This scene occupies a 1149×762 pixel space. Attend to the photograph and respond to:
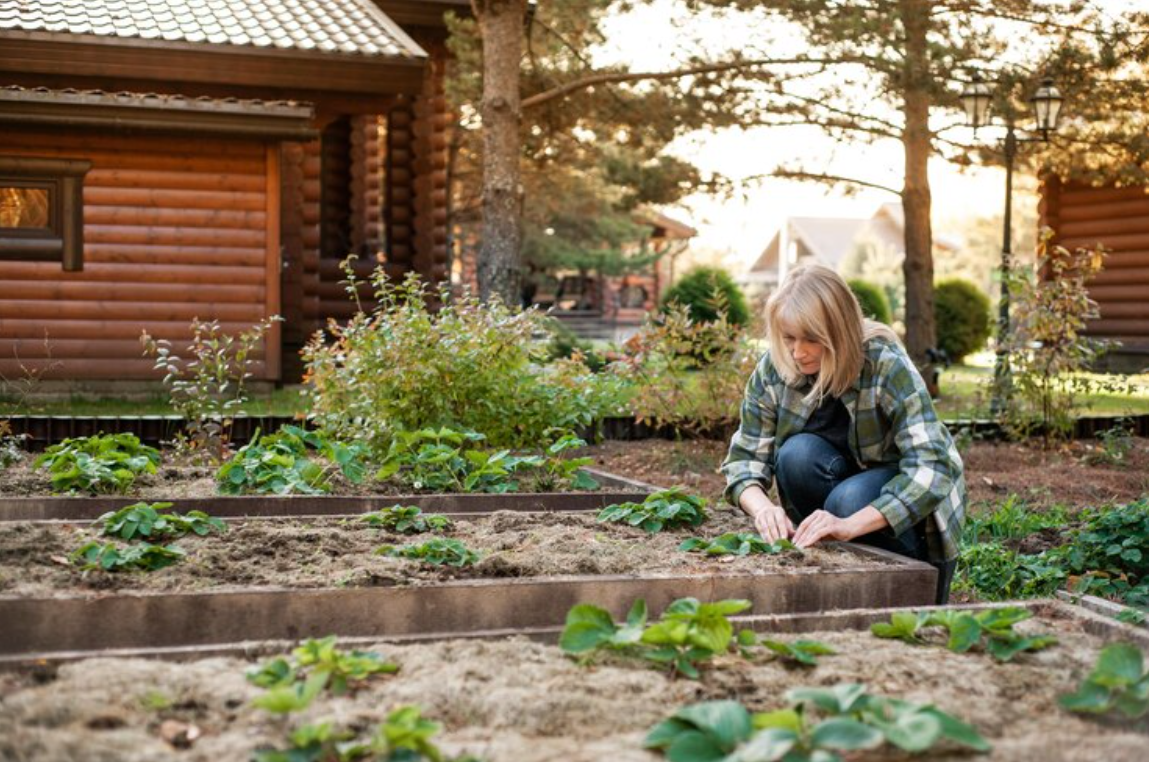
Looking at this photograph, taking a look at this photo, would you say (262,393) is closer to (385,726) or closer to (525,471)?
(525,471)

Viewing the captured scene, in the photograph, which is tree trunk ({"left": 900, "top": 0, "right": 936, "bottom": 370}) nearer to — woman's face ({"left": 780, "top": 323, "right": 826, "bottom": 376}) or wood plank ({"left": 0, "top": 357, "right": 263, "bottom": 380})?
wood plank ({"left": 0, "top": 357, "right": 263, "bottom": 380})

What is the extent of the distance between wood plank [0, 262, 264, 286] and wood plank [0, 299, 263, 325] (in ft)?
0.62

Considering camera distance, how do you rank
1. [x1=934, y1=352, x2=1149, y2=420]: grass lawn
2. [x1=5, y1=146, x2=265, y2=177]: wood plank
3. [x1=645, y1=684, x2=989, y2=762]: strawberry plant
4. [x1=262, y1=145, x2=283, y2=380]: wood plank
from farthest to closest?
[x1=262, y1=145, x2=283, y2=380]: wood plank, [x1=5, y1=146, x2=265, y2=177]: wood plank, [x1=934, y1=352, x2=1149, y2=420]: grass lawn, [x1=645, y1=684, x2=989, y2=762]: strawberry plant

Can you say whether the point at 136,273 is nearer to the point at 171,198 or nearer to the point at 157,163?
the point at 171,198

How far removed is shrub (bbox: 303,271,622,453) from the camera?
6.70 m

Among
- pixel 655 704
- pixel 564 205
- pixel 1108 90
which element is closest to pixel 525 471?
pixel 655 704

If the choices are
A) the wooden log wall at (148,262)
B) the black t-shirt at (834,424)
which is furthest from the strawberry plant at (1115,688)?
the wooden log wall at (148,262)

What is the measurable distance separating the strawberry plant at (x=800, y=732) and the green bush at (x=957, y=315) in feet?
75.2

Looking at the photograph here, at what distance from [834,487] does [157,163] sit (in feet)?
30.5

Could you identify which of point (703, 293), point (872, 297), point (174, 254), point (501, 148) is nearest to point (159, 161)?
point (174, 254)

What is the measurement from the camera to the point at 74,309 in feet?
39.8

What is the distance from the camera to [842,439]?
14.5 feet

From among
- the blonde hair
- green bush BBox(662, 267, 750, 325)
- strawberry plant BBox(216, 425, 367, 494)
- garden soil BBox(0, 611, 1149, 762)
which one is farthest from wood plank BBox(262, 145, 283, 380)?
green bush BBox(662, 267, 750, 325)

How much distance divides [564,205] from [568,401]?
2366 centimetres
